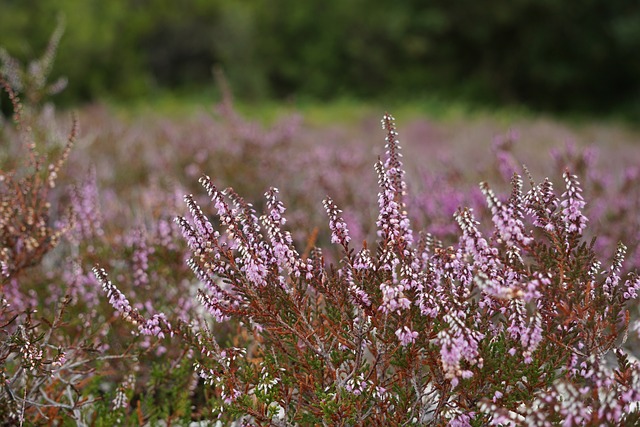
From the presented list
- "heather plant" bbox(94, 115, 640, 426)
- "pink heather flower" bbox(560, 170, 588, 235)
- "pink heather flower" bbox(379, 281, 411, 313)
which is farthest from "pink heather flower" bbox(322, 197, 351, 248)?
"pink heather flower" bbox(560, 170, 588, 235)

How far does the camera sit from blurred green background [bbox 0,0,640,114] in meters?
22.7

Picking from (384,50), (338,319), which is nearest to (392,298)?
(338,319)

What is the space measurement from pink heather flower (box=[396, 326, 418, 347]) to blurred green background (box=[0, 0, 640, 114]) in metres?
19.5

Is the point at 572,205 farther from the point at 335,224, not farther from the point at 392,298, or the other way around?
the point at 335,224

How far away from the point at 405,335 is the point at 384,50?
24.6 m

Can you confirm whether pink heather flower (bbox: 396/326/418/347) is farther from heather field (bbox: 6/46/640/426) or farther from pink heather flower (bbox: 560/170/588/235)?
pink heather flower (bbox: 560/170/588/235)

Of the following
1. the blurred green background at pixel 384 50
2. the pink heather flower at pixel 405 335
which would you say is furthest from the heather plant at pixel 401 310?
the blurred green background at pixel 384 50

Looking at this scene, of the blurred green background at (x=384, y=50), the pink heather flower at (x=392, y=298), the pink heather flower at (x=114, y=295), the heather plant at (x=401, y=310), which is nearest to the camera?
the pink heather flower at (x=392, y=298)

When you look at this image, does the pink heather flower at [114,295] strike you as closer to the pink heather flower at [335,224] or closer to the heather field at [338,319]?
the heather field at [338,319]

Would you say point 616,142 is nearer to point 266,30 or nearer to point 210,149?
point 210,149

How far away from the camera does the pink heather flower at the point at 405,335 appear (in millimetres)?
2439

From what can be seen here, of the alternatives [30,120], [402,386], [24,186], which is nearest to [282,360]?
[402,386]

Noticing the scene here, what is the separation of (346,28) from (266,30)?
359cm

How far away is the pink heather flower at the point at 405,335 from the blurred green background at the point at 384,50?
1946 centimetres
